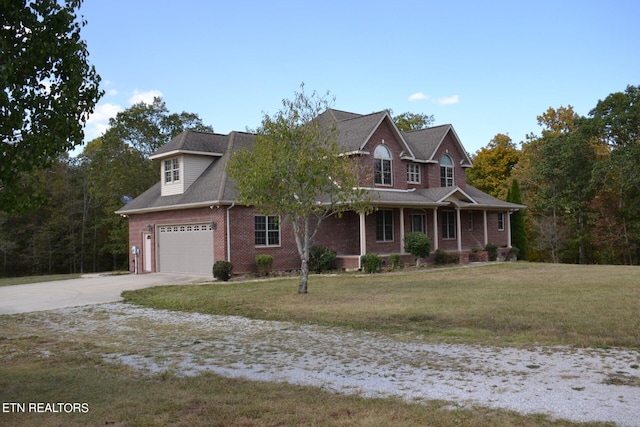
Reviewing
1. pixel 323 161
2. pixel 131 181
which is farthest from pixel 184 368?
Result: pixel 131 181

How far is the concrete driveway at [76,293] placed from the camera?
1639cm

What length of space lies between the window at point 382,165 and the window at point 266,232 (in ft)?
19.8

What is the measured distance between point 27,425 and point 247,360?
3.44m

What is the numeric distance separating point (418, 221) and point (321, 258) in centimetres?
695

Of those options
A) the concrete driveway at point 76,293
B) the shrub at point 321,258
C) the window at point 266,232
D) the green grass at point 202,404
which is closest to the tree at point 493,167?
the shrub at point 321,258

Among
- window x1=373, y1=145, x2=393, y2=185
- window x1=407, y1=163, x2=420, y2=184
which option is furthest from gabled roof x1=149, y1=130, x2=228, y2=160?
window x1=407, y1=163, x2=420, y2=184

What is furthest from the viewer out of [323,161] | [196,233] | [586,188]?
[586,188]

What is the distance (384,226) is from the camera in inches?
1094

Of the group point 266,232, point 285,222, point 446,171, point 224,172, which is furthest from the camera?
point 446,171

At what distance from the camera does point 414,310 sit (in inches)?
495

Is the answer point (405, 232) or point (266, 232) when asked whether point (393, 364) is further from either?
point (405, 232)

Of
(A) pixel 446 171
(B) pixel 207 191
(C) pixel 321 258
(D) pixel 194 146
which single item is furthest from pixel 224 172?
(A) pixel 446 171

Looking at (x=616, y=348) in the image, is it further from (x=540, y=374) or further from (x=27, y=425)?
(x=27, y=425)

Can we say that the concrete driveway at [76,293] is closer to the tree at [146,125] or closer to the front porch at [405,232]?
the front porch at [405,232]
